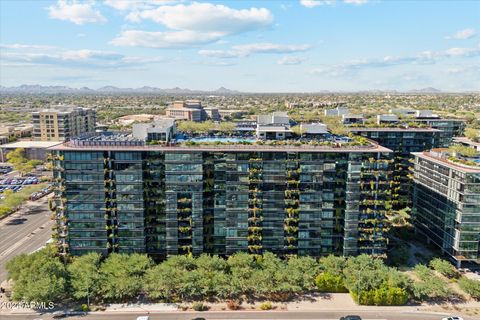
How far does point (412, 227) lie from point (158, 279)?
84308 millimetres

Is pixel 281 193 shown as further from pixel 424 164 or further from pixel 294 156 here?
pixel 424 164

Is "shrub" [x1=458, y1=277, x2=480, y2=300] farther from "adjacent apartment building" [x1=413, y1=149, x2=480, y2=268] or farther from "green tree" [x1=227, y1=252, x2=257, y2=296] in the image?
"green tree" [x1=227, y1=252, x2=257, y2=296]

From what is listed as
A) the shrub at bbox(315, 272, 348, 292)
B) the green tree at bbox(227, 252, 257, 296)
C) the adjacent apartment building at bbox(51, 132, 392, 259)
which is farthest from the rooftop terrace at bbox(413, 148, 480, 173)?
the green tree at bbox(227, 252, 257, 296)

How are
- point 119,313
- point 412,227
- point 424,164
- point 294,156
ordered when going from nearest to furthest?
point 119,313
point 294,156
point 424,164
point 412,227

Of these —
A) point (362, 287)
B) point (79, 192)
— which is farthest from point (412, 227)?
point (79, 192)

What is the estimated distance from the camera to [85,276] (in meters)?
80.5

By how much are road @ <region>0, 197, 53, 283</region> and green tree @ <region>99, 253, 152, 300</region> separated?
2941cm

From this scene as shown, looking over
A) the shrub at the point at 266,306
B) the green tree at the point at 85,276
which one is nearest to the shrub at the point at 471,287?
the shrub at the point at 266,306

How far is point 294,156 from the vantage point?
88750 millimetres

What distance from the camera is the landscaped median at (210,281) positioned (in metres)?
79.8

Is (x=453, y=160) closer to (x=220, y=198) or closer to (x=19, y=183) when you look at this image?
(x=220, y=198)

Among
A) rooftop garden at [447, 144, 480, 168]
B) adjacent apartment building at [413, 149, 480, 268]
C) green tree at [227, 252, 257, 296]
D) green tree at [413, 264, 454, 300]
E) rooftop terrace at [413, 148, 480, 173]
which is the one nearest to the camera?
green tree at [413, 264, 454, 300]

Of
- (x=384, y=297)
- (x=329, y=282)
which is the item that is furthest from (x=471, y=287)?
(x=329, y=282)

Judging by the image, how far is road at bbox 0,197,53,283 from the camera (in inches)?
4195
